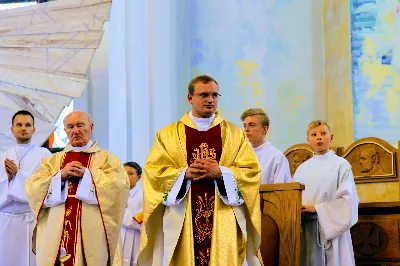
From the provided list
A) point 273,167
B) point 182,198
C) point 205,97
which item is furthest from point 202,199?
point 273,167

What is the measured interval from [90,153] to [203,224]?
1173mm

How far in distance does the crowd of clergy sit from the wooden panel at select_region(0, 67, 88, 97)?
1734mm

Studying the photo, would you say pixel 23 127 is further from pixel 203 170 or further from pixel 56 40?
pixel 203 170

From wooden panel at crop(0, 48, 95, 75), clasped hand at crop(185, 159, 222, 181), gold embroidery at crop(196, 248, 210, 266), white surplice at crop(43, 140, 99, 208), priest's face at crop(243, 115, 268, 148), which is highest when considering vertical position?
wooden panel at crop(0, 48, 95, 75)

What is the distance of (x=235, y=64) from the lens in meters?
9.81

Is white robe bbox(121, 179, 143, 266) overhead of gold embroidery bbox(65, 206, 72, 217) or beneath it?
beneath

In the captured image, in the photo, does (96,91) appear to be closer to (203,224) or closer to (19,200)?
(19,200)

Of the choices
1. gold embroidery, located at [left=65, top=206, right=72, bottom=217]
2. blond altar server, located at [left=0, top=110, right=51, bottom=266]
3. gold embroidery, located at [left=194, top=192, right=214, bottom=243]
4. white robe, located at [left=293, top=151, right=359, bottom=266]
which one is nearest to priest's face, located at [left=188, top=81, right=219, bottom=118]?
gold embroidery, located at [left=194, top=192, right=214, bottom=243]

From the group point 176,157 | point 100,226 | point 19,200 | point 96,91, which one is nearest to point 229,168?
point 176,157

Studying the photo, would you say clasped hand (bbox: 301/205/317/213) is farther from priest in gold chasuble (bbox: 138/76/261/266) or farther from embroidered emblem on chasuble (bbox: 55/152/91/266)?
embroidered emblem on chasuble (bbox: 55/152/91/266)

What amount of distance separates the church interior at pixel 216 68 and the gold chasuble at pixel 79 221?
2611 mm

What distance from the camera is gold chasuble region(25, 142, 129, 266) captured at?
615 centimetres

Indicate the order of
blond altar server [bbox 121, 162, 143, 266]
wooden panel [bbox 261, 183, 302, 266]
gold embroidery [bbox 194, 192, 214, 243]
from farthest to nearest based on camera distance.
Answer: blond altar server [bbox 121, 162, 143, 266], wooden panel [bbox 261, 183, 302, 266], gold embroidery [bbox 194, 192, 214, 243]

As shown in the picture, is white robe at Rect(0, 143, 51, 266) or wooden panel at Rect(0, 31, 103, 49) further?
wooden panel at Rect(0, 31, 103, 49)
